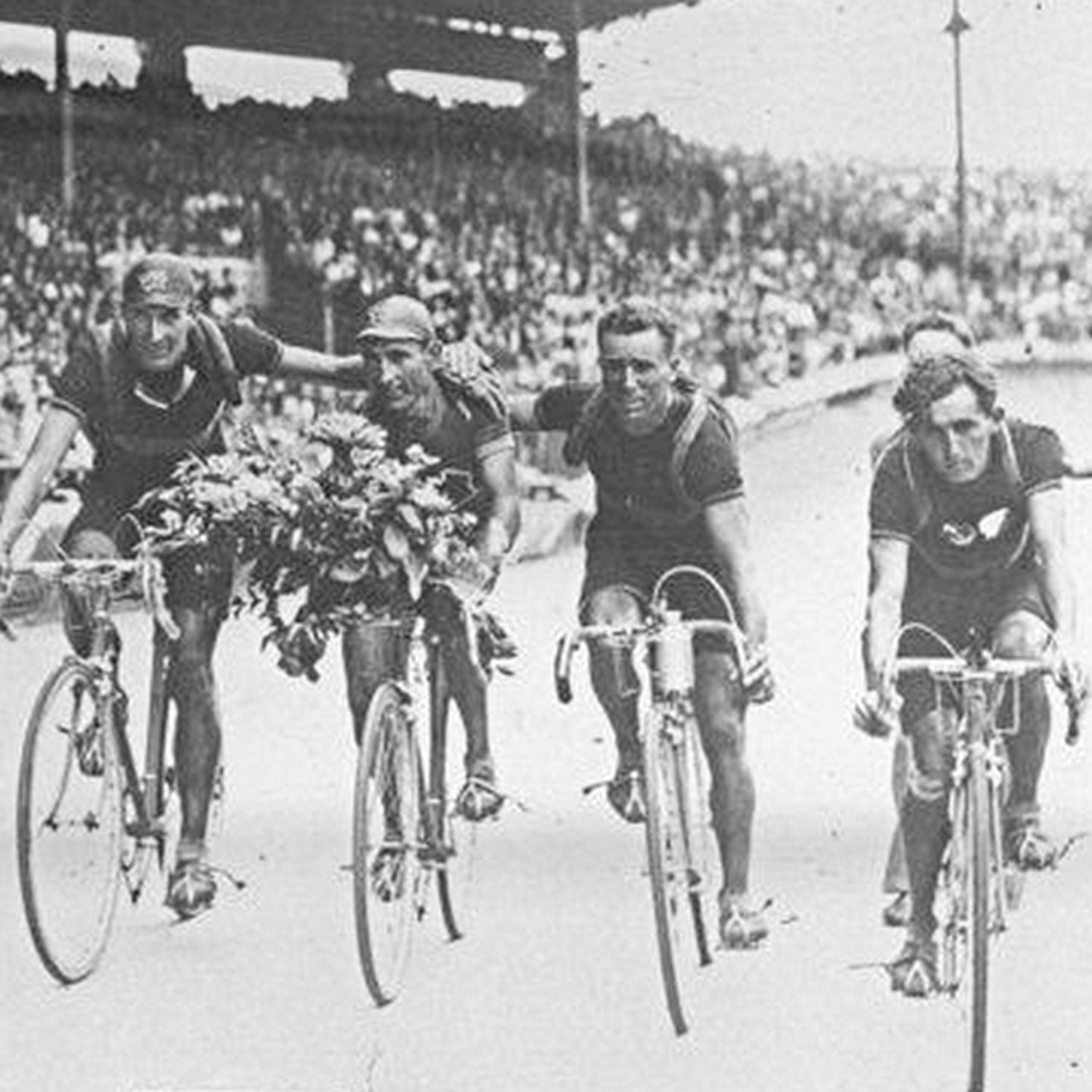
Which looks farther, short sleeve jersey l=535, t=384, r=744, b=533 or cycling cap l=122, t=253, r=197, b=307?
cycling cap l=122, t=253, r=197, b=307

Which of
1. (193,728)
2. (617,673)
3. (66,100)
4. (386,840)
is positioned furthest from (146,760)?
(66,100)

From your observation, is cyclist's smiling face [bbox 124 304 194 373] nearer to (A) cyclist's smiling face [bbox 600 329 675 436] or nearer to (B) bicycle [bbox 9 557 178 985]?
(B) bicycle [bbox 9 557 178 985]

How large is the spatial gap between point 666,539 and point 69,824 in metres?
1.29

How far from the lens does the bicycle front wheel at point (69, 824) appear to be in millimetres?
4160

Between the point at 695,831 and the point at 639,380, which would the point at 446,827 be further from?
the point at 639,380

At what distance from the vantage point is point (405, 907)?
4273 millimetres

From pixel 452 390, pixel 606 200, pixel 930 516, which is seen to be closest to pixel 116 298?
pixel 452 390

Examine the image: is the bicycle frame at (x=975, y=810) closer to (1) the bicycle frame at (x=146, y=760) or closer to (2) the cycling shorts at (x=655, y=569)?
(2) the cycling shorts at (x=655, y=569)

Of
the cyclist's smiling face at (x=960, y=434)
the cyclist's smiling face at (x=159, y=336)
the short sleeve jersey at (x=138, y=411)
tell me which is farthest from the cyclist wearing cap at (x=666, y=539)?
the cyclist's smiling face at (x=159, y=336)

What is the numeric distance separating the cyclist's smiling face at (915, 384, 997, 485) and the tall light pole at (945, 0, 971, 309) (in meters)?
0.37

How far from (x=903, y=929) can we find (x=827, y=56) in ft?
5.86

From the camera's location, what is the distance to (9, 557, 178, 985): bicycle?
13.7 ft

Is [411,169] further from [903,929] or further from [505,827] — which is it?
[903,929]

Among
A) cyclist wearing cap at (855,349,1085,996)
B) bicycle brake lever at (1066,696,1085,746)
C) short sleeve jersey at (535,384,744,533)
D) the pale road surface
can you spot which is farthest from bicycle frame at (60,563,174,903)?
bicycle brake lever at (1066,696,1085,746)
